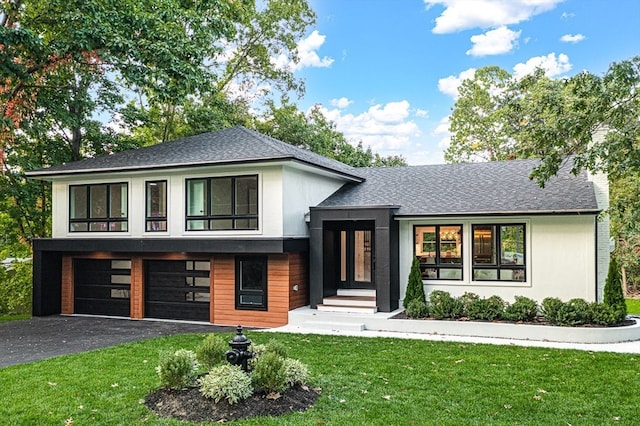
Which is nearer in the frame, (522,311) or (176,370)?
(176,370)

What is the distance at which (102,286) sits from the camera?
15.3 metres

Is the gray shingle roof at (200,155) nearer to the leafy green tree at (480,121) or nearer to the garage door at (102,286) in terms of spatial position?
the garage door at (102,286)

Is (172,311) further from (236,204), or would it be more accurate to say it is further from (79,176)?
(79,176)

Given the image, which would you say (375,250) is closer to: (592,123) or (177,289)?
(177,289)

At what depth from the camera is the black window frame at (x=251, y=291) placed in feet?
43.1

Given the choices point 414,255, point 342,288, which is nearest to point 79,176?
point 342,288

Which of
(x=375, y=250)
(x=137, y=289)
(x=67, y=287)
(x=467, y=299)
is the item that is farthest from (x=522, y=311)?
(x=67, y=287)

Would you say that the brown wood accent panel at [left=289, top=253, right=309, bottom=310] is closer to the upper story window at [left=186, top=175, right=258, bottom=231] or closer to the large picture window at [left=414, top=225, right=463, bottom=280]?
the upper story window at [left=186, top=175, right=258, bottom=231]

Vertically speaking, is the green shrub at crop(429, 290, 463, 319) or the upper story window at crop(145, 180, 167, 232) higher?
the upper story window at crop(145, 180, 167, 232)

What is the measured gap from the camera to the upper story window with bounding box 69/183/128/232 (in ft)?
48.3

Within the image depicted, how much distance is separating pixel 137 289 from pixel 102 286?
1.48 meters

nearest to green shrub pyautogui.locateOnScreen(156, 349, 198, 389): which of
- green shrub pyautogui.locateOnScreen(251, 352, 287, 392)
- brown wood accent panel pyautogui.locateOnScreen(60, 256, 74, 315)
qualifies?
green shrub pyautogui.locateOnScreen(251, 352, 287, 392)

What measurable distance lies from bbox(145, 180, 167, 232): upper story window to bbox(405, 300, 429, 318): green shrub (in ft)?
23.8

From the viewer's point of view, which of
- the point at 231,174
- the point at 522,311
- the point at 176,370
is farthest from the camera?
the point at 231,174
